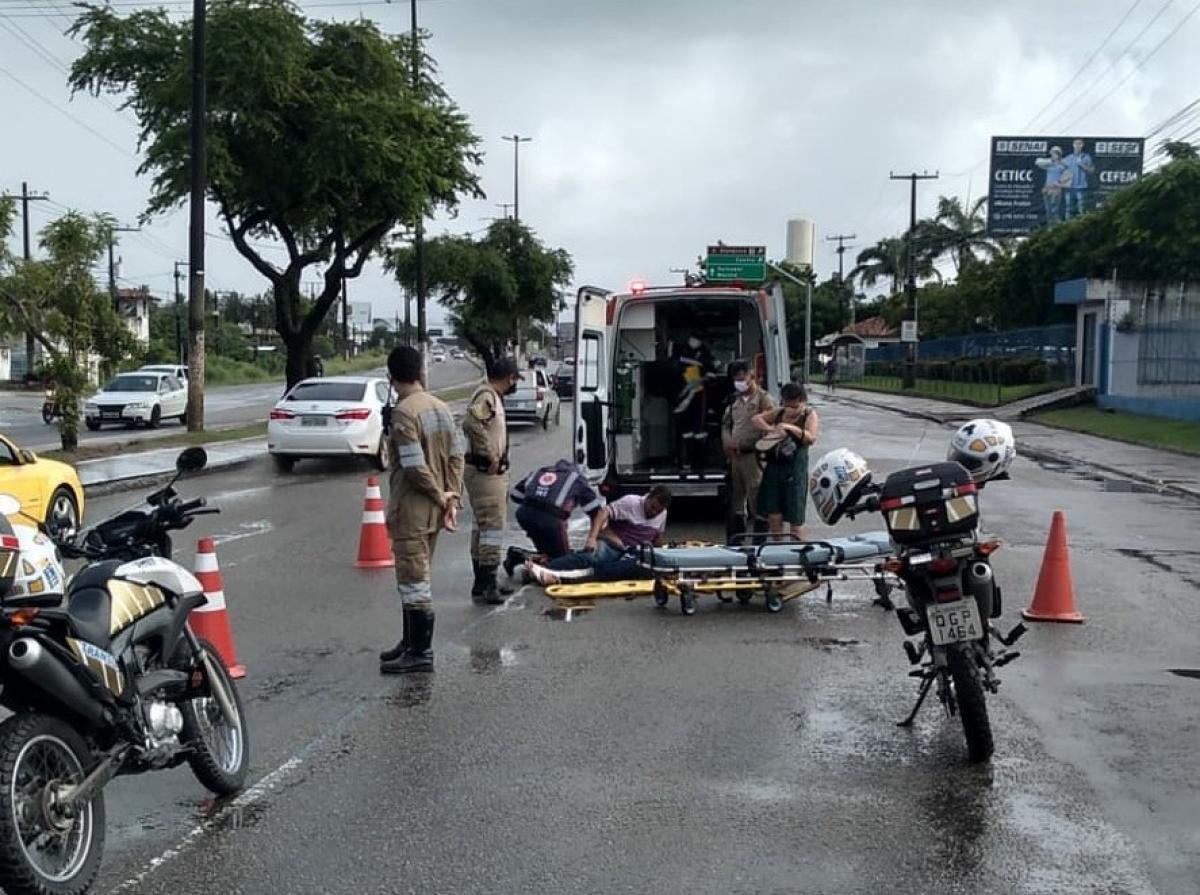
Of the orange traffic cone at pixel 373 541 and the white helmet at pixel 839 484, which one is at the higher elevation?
the white helmet at pixel 839 484

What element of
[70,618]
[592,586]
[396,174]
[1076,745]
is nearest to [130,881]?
[70,618]

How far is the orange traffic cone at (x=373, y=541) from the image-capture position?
37.4 feet

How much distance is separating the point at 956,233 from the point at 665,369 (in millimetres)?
69536

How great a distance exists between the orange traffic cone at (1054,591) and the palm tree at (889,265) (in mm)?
77851

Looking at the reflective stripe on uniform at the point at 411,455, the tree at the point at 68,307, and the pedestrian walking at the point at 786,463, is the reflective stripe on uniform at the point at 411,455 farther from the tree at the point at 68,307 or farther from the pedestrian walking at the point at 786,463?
the tree at the point at 68,307

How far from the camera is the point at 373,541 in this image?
11570 mm

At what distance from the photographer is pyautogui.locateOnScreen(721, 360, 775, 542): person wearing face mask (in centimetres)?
1188

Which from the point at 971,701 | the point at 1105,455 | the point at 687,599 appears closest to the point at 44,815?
the point at 971,701

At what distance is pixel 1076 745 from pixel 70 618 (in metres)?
4.56

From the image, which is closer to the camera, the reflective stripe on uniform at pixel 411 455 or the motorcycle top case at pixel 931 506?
the motorcycle top case at pixel 931 506

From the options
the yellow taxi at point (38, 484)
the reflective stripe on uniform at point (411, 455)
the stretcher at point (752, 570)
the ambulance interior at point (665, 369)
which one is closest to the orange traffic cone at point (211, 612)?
the reflective stripe on uniform at point (411, 455)

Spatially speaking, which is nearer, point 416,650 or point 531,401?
point 416,650

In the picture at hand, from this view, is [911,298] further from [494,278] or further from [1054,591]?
[1054,591]

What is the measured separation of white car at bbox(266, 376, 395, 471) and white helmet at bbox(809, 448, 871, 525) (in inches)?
587
